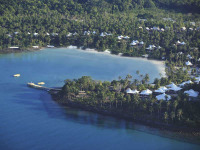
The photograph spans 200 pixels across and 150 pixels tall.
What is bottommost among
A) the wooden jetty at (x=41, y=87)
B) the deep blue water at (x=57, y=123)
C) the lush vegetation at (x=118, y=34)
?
the deep blue water at (x=57, y=123)

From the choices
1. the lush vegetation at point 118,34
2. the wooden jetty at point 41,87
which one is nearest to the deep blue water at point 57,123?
the wooden jetty at point 41,87

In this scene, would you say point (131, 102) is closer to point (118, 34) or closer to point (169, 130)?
point (169, 130)

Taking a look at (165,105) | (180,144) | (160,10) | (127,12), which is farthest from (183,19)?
(180,144)

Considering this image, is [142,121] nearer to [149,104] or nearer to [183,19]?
[149,104]

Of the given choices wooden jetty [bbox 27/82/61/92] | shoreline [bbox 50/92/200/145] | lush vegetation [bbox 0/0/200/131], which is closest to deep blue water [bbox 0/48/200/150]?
shoreline [bbox 50/92/200/145]

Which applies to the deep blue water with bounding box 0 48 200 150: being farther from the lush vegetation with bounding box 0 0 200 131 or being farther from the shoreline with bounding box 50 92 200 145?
the lush vegetation with bounding box 0 0 200 131

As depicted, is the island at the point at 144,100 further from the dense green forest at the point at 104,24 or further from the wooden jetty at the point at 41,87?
the dense green forest at the point at 104,24
